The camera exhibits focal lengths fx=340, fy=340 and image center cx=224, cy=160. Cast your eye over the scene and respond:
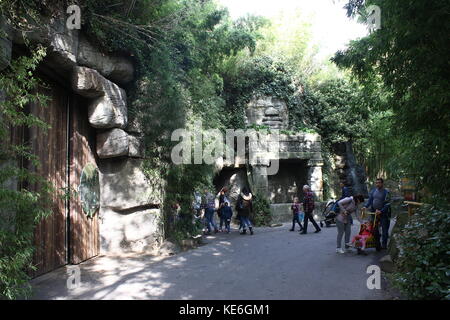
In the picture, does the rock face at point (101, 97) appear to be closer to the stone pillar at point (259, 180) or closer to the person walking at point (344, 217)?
the person walking at point (344, 217)

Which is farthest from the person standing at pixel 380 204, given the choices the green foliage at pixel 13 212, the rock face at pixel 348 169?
the rock face at pixel 348 169

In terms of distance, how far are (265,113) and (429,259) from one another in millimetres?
11980

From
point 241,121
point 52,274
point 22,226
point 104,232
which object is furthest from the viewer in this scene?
point 241,121

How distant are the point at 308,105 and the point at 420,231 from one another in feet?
41.9

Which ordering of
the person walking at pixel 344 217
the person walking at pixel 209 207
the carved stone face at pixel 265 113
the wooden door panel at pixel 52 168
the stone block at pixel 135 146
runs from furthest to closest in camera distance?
the carved stone face at pixel 265 113 → the person walking at pixel 209 207 → the stone block at pixel 135 146 → the person walking at pixel 344 217 → the wooden door panel at pixel 52 168

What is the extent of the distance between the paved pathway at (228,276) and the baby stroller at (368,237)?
0.18 meters

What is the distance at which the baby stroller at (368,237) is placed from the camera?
6.49m

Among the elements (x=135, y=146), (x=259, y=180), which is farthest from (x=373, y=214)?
(x=259, y=180)

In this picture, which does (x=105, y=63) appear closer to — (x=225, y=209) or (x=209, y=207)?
(x=209, y=207)

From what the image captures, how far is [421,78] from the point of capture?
4.31 m

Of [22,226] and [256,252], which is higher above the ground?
[22,226]
